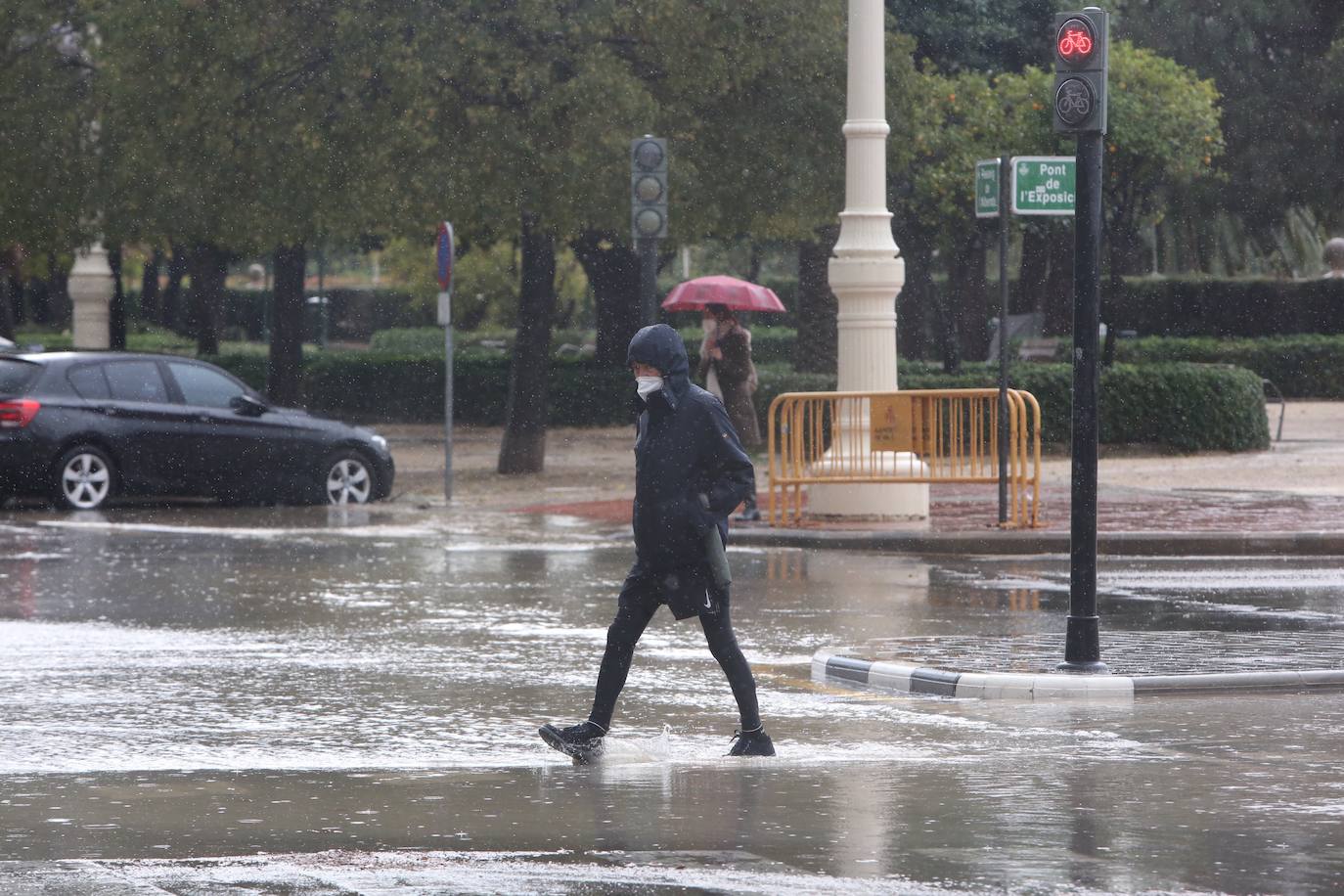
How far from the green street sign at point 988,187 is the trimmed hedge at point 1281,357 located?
24.5 metres

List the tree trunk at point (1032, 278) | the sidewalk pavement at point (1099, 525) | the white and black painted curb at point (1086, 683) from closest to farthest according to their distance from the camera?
the white and black painted curb at point (1086, 683) → the sidewalk pavement at point (1099, 525) → the tree trunk at point (1032, 278)

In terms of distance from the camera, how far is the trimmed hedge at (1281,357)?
41.5m

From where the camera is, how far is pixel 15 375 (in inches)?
802

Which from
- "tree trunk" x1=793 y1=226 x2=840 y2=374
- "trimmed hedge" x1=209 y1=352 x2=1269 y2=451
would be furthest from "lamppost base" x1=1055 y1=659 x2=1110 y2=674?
"tree trunk" x1=793 y1=226 x2=840 y2=374

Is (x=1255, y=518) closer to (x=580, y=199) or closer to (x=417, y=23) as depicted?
(x=580, y=199)

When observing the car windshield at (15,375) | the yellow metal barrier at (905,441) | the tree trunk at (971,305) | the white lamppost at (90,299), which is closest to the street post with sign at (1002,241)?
the yellow metal barrier at (905,441)

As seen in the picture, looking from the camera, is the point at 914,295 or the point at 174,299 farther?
the point at 174,299

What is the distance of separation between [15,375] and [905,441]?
8.25 m

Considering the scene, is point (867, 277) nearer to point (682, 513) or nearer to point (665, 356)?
point (665, 356)

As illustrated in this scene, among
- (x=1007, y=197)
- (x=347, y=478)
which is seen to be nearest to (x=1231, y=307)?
(x=347, y=478)

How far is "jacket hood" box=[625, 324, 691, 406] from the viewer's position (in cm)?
839

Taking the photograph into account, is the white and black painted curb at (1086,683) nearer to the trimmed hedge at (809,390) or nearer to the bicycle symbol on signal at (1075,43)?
the bicycle symbol on signal at (1075,43)

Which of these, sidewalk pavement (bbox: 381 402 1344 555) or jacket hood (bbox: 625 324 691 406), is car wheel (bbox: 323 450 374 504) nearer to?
sidewalk pavement (bbox: 381 402 1344 555)

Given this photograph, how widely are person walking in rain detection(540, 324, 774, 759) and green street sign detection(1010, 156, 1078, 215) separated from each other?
8551 mm
